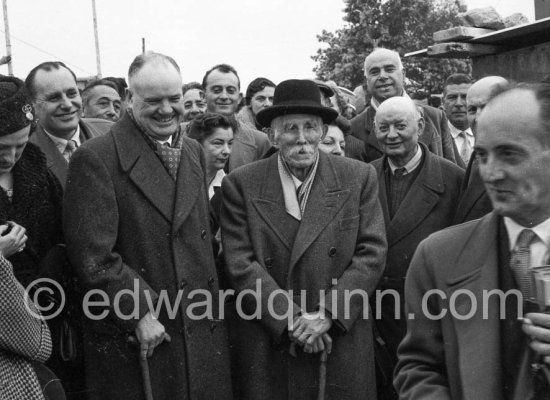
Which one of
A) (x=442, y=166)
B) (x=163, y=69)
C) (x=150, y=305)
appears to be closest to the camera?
(x=150, y=305)

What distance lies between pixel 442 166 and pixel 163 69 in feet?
6.95

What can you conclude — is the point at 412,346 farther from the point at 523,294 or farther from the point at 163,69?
the point at 163,69

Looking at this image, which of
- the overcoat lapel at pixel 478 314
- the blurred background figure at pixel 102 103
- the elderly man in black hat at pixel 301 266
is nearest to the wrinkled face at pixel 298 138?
the elderly man in black hat at pixel 301 266

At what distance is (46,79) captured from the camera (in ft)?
16.7

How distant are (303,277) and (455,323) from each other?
6.19 feet

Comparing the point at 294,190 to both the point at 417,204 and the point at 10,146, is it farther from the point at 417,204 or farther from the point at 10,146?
the point at 10,146

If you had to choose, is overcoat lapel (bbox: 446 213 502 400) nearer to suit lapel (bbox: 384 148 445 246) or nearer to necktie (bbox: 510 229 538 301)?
necktie (bbox: 510 229 538 301)

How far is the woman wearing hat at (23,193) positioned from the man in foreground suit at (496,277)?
2089 mm

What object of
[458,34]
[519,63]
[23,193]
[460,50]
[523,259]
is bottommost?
[523,259]

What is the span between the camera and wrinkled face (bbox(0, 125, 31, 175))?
352cm

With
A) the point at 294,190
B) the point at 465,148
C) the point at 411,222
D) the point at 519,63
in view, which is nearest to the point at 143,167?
the point at 294,190

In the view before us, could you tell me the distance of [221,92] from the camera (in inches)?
272

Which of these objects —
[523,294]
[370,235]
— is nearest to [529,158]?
[523,294]

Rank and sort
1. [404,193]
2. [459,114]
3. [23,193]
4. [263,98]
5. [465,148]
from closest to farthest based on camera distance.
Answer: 1. [23,193]
2. [404,193]
3. [263,98]
4. [465,148]
5. [459,114]
